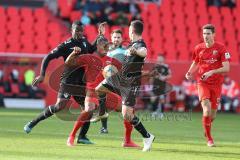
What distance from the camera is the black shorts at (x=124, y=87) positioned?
1194cm

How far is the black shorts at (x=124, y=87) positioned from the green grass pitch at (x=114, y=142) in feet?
2.69

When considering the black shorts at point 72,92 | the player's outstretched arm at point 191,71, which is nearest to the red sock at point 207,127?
the player's outstretched arm at point 191,71

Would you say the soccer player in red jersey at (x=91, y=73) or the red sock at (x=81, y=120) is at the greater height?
the soccer player in red jersey at (x=91, y=73)

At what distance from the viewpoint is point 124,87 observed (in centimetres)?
1231

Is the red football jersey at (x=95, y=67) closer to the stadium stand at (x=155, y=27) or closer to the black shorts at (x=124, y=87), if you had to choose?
the black shorts at (x=124, y=87)

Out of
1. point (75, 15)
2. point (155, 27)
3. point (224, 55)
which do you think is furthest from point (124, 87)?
point (155, 27)

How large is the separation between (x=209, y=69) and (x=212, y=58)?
0.21m

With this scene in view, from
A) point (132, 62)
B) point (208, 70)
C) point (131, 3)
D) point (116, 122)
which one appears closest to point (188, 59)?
point (131, 3)

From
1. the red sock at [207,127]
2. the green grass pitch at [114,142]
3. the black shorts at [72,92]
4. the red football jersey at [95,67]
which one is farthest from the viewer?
the red football jersey at [95,67]

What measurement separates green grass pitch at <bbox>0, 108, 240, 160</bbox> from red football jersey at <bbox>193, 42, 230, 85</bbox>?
1220mm

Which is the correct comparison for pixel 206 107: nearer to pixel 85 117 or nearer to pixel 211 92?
pixel 211 92

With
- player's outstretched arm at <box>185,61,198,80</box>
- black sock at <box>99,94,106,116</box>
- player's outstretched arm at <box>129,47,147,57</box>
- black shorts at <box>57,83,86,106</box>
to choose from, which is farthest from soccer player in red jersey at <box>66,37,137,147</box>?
player's outstretched arm at <box>129,47,147,57</box>

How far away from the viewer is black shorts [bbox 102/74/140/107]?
1194 centimetres

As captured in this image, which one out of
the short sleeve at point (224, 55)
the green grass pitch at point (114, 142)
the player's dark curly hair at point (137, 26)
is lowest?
the green grass pitch at point (114, 142)
